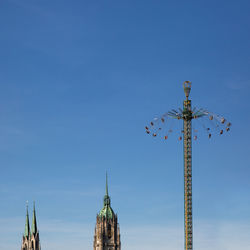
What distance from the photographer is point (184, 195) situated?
146250 millimetres

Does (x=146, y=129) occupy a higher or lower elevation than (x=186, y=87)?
lower

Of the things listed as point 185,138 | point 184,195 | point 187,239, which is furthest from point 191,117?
point 187,239

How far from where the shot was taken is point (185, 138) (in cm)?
14775

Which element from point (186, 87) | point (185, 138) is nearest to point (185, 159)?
point (185, 138)

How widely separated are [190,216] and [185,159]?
39.1 feet

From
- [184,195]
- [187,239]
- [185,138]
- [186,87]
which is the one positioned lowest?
[187,239]

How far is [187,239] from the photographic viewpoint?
144375 millimetres

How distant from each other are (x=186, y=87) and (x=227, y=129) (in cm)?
1455

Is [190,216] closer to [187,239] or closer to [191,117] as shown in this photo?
[187,239]

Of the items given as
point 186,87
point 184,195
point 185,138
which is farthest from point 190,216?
point 186,87

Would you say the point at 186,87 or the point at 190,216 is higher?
the point at 186,87

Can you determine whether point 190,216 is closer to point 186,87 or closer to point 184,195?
point 184,195

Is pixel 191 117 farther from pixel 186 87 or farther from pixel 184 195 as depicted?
pixel 184 195

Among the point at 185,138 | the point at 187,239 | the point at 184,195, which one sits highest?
the point at 185,138
